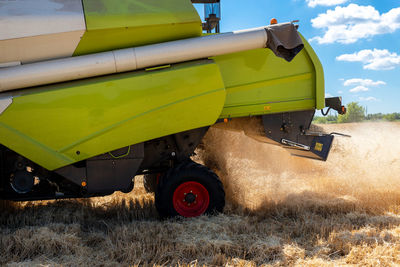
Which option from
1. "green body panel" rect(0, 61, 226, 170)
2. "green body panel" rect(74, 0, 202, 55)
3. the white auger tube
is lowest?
"green body panel" rect(0, 61, 226, 170)

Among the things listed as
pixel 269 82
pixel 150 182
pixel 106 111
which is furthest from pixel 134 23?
pixel 150 182

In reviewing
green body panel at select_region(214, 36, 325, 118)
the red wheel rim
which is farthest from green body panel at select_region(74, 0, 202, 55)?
the red wheel rim

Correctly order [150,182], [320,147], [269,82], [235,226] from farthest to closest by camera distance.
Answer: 1. [150,182]
2. [320,147]
3. [269,82]
4. [235,226]

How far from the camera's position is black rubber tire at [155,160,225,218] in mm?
3910

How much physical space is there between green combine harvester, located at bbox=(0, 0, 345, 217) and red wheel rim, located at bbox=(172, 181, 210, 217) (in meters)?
Answer: 0.01

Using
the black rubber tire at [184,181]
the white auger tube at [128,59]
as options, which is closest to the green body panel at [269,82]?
the white auger tube at [128,59]

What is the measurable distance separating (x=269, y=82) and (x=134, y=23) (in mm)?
1667

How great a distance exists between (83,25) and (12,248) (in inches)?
84.5

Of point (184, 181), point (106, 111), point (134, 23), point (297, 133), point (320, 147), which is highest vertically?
point (134, 23)

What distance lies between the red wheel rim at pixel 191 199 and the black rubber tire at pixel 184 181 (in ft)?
0.15

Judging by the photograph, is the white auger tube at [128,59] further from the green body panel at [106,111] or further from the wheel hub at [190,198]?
the wheel hub at [190,198]

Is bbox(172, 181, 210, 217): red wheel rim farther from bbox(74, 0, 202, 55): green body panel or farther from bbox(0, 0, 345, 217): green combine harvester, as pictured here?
bbox(74, 0, 202, 55): green body panel

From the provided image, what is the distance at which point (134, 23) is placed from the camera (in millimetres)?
3656

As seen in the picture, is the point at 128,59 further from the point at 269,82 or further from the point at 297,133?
Answer: the point at 297,133
